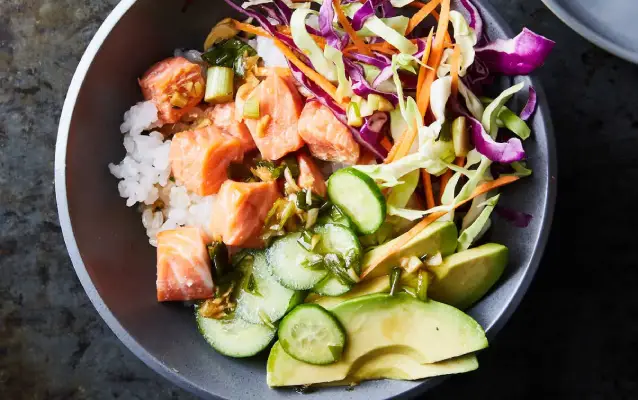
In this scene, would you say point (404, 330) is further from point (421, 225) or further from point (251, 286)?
point (251, 286)

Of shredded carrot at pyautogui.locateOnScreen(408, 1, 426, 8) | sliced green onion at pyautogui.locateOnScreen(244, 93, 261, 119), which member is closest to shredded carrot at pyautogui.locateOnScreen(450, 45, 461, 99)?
shredded carrot at pyautogui.locateOnScreen(408, 1, 426, 8)

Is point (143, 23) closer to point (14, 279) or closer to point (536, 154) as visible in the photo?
point (14, 279)

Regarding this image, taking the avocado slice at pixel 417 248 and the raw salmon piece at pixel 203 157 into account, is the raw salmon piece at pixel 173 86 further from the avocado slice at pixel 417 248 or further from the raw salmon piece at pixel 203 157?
the avocado slice at pixel 417 248

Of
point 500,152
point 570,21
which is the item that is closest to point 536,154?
point 500,152

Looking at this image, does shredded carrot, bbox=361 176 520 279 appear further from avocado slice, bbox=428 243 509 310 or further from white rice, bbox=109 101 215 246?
white rice, bbox=109 101 215 246

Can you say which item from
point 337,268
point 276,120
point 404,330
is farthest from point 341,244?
point 276,120
